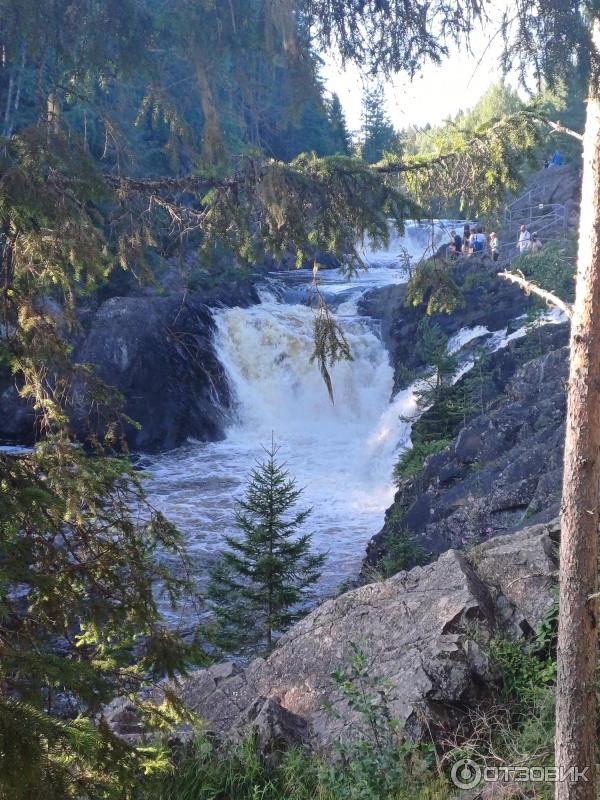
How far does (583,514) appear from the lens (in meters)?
3.99

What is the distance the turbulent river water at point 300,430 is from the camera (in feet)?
52.0

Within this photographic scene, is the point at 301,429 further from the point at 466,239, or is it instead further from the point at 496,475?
the point at 496,475

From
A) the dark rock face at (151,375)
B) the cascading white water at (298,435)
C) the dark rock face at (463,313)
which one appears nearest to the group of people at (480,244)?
the dark rock face at (463,313)

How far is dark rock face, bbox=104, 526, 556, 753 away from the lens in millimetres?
5395

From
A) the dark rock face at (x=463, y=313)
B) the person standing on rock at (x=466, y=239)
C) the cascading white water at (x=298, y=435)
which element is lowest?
the cascading white water at (x=298, y=435)

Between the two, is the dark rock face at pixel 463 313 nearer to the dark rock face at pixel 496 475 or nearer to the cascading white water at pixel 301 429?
the cascading white water at pixel 301 429

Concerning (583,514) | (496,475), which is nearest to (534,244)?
(496,475)

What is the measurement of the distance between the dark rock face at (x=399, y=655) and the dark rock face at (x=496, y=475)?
3.24m

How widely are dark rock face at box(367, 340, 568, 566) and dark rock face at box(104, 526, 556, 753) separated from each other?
3.24m

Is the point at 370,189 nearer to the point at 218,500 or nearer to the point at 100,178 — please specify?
the point at 100,178

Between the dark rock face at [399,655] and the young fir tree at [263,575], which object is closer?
the dark rock face at [399,655]

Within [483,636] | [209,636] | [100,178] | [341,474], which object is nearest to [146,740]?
[209,636]

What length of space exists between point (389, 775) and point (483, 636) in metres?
1.71

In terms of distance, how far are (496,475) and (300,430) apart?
9531mm
